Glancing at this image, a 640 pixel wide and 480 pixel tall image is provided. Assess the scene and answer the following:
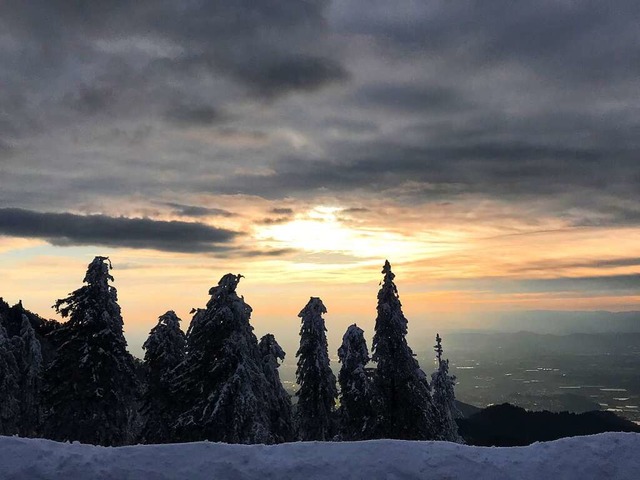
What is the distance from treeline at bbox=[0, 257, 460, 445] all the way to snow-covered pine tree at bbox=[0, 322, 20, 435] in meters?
0.11

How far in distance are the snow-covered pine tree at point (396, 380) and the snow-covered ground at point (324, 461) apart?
63.9 ft

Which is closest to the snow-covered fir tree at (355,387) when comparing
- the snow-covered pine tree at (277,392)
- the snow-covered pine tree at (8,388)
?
the snow-covered pine tree at (277,392)

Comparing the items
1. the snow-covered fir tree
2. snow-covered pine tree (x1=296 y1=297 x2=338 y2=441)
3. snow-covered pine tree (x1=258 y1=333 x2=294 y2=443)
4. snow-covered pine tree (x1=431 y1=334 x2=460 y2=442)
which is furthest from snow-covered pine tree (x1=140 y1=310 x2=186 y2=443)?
snow-covered pine tree (x1=431 y1=334 x2=460 y2=442)

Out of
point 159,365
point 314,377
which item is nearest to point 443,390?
point 314,377

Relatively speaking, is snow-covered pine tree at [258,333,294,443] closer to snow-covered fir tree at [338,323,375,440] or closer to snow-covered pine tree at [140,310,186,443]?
snow-covered fir tree at [338,323,375,440]

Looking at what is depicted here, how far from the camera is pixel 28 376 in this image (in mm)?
43844

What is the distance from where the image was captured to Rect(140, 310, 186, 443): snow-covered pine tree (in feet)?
102

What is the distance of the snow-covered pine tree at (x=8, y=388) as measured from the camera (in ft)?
125

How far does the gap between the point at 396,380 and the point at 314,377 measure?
837cm

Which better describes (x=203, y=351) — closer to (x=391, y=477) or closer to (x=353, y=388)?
(x=353, y=388)

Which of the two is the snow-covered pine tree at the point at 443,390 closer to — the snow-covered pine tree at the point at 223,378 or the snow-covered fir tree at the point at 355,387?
the snow-covered fir tree at the point at 355,387

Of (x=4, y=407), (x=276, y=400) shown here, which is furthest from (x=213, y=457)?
(x=4, y=407)

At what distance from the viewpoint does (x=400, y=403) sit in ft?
99.8

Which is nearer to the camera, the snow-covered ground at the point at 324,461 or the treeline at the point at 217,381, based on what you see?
the snow-covered ground at the point at 324,461
